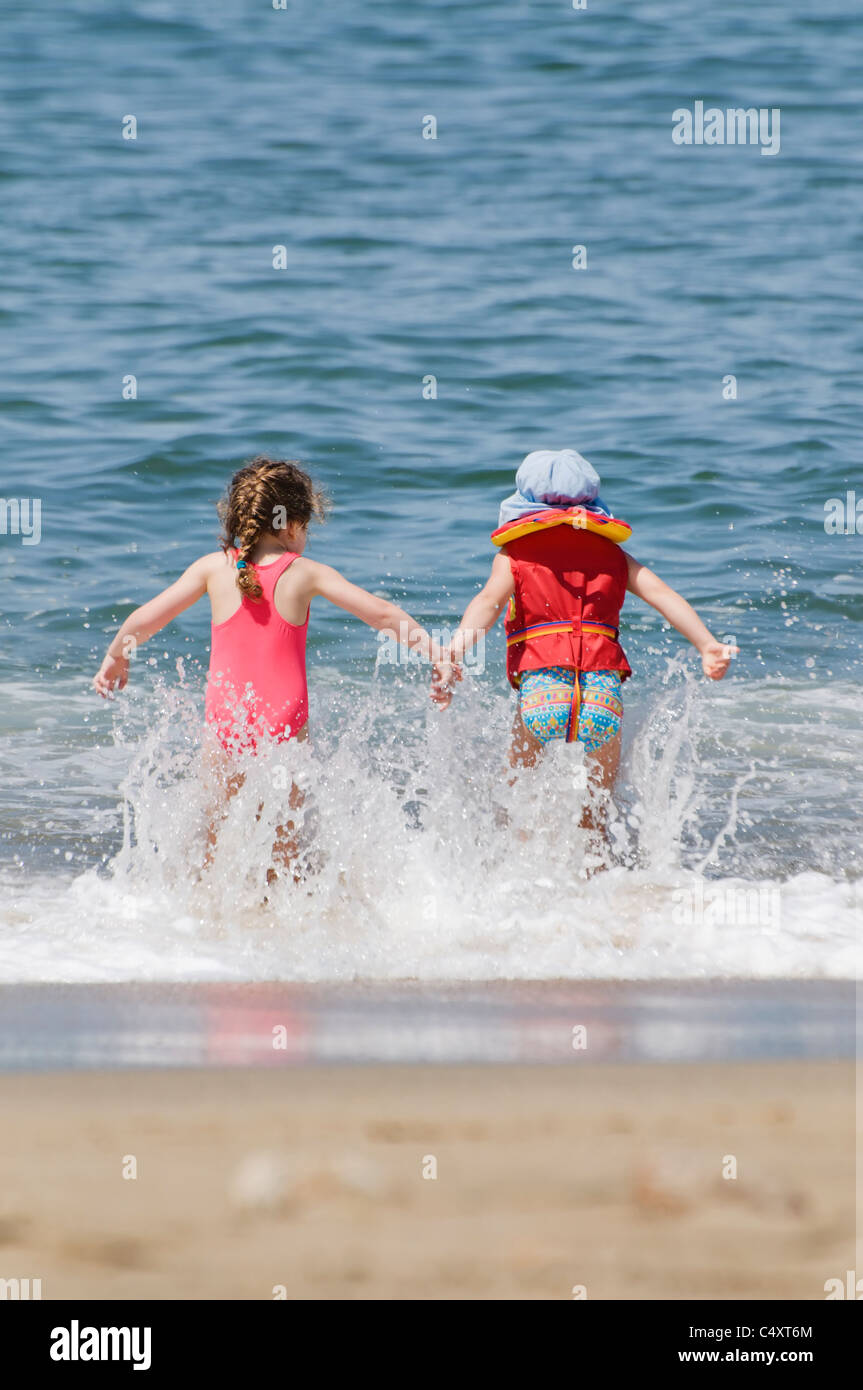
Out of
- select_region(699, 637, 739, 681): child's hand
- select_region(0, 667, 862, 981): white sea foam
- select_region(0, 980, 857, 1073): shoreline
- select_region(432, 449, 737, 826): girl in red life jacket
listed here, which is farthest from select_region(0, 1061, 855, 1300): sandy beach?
select_region(432, 449, 737, 826): girl in red life jacket

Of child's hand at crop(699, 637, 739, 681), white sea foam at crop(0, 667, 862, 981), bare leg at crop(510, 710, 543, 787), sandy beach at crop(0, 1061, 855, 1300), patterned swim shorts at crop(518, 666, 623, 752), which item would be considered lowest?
sandy beach at crop(0, 1061, 855, 1300)

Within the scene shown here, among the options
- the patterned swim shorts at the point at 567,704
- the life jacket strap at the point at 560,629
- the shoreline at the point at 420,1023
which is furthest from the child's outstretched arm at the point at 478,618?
the shoreline at the point at 420,1023

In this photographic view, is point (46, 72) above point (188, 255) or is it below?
above

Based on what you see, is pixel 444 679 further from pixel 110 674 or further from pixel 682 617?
pixel 110 674

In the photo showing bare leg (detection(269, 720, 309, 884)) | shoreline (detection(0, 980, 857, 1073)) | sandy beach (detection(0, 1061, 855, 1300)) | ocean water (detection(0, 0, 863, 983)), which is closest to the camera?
sandy beach (detection(0, 1061, 855, 1300))

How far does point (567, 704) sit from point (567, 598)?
0.34 meters

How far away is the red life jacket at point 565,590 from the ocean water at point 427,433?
13.5 inches

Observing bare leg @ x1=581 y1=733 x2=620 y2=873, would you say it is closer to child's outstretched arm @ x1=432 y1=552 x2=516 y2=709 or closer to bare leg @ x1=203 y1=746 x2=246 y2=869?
child's outstretched arm @ x1=432 y1=552 x2=516 y2=709

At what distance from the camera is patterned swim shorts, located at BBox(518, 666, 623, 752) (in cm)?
471

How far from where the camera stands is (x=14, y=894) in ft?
14.5

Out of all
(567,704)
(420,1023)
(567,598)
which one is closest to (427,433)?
(567,598)

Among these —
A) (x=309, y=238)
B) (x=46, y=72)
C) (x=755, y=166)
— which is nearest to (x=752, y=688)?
(x=309, y=238)
